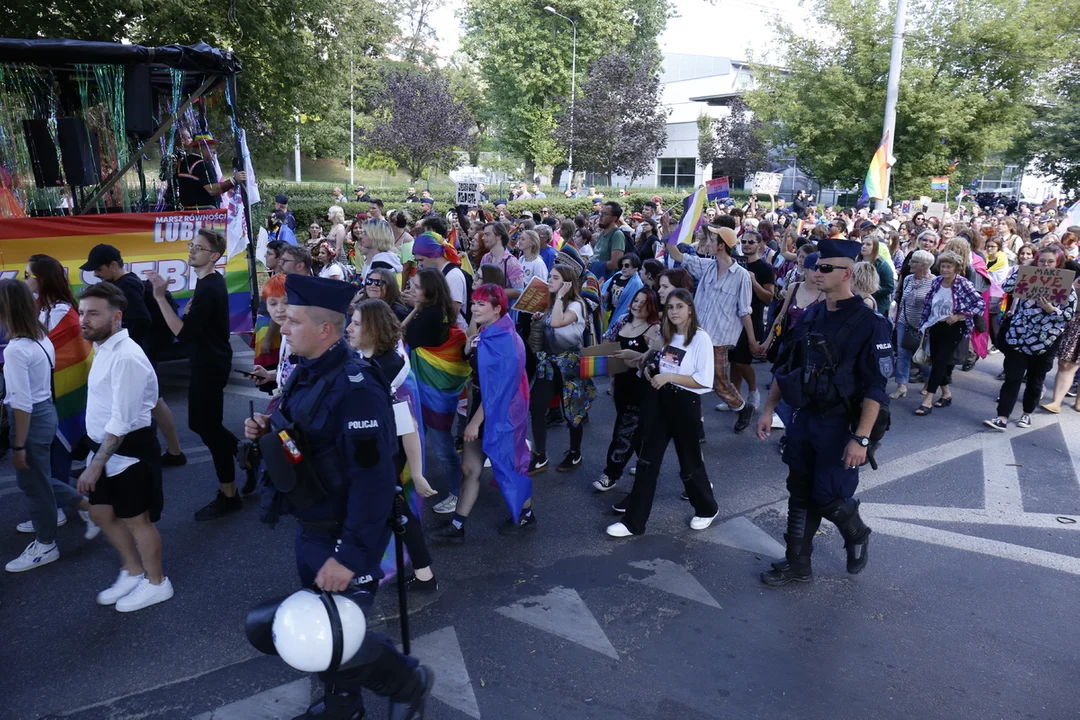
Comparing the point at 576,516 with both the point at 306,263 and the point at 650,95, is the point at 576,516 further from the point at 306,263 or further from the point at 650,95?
the point at 650,95

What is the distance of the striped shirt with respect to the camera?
272 inches

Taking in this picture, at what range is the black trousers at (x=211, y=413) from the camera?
5148 mm

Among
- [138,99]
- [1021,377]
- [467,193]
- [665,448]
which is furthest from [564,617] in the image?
[467,193]

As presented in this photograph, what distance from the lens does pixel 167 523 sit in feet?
A: 17.0

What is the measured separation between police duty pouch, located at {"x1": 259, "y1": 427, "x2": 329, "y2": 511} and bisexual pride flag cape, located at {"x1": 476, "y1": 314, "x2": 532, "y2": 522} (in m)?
2.13

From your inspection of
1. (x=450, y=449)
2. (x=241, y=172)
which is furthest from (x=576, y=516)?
(x=241, y=172)

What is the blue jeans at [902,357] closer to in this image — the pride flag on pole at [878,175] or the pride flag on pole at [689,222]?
the pride flag on pole at [689,222]

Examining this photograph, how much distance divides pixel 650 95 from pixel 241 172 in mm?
26417

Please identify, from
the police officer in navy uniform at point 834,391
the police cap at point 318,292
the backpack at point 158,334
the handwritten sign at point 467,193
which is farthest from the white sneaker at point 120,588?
the handwritten sign at point 467,193

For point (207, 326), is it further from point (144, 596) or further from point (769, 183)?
point (769, 183)

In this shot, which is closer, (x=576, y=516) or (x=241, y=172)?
(x=576, y=516)

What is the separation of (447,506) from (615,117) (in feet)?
95.1

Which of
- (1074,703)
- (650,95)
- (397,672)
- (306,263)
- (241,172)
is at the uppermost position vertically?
(650,95)

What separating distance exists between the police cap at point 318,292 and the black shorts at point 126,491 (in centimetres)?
176
